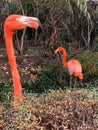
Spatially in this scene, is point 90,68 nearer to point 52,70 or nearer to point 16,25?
point 52,70

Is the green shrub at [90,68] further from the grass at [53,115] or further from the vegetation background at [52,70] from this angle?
the grass at [53,115]

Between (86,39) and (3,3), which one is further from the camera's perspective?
(86,39)

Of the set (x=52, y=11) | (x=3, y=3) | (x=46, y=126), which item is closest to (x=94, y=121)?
(x=46, y=126)

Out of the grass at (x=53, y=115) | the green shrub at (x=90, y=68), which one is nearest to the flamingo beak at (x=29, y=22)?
the grass at (x=53, y=115)

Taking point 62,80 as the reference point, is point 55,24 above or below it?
above

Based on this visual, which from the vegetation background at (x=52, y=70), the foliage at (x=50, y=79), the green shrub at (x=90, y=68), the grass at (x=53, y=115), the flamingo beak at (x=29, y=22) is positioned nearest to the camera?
the grass at (x=53, y=115)

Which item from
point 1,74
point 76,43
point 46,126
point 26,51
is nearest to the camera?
point 46,126

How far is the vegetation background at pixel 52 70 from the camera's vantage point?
3.61 m

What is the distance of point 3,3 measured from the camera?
8.99m

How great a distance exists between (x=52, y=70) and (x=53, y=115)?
392 cm

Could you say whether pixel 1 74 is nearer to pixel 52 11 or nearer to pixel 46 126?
pixel 52 11

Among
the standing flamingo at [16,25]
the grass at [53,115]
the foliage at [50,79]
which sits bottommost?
the foliage at [50,79]

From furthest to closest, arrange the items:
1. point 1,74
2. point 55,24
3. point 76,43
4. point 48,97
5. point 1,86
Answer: point 76,43 < point 55,24 < point 1,74 < point 1,86 < point 48,97

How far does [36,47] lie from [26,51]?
0.47 metres
